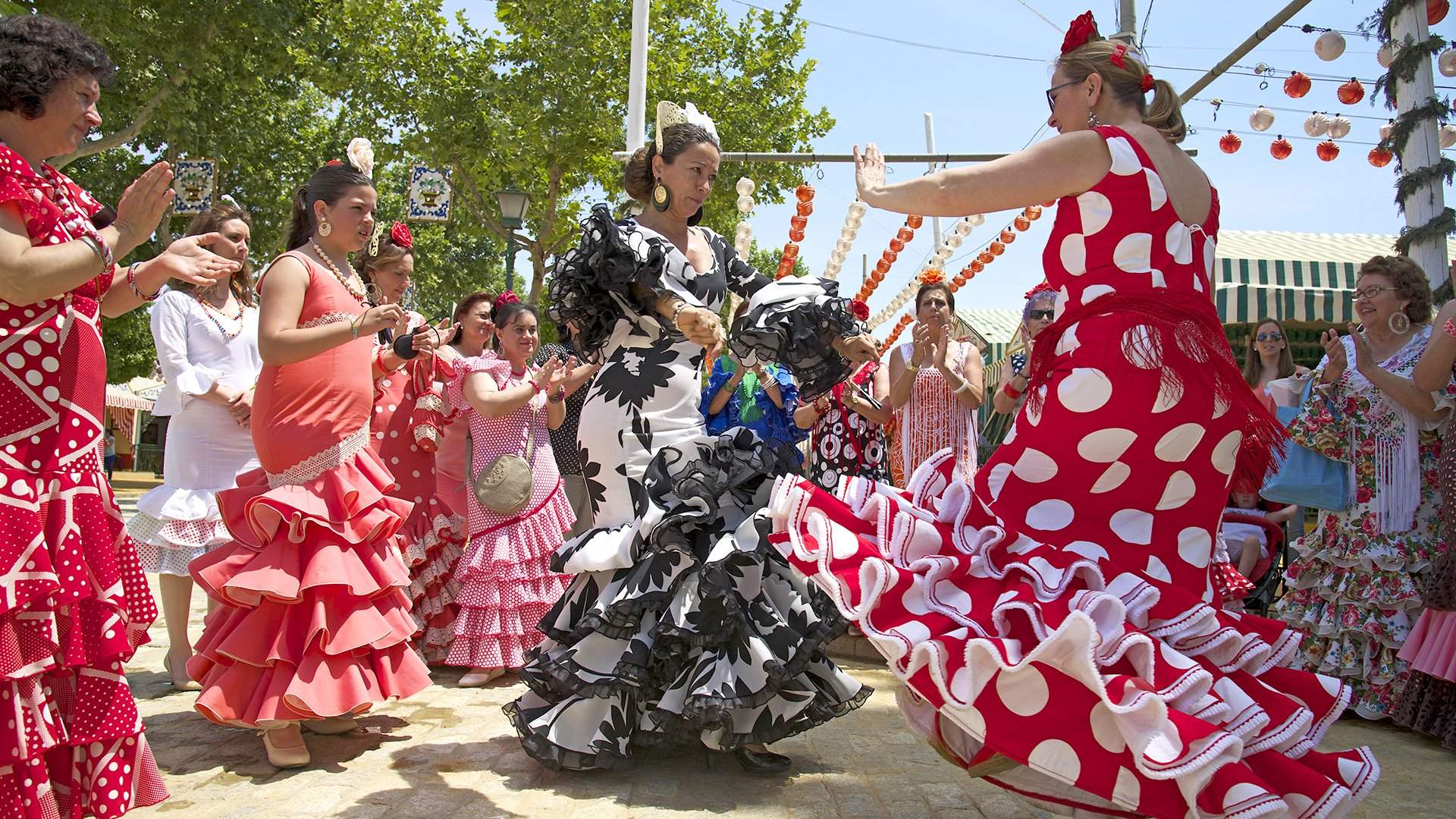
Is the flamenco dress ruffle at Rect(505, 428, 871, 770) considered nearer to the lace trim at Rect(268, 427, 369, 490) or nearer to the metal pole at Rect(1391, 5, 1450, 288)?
the lace trim at Rect(268, 427, 369, 490)

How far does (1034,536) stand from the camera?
2631 millimetres

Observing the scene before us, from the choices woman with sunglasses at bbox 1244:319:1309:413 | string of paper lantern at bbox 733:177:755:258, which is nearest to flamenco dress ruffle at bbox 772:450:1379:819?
woman with sunglasses at bbox 1244:319:1309:413

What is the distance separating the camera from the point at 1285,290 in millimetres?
11672

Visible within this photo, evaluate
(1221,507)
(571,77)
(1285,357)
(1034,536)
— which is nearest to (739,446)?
(1034,536)

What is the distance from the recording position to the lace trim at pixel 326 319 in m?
3.93

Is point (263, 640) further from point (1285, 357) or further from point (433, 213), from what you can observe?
point (433, 213)

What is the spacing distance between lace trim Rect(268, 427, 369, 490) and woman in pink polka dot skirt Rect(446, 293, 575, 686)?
1.23 meters

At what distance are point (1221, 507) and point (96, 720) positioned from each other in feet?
10.0

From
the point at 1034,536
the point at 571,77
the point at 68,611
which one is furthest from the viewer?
the point at 571,77

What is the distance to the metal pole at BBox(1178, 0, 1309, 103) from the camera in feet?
23.9

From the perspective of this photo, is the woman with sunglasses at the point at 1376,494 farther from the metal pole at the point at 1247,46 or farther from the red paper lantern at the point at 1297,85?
the red paper lantern at the point at 1297,85

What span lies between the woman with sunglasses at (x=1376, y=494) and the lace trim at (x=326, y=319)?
4656 mm

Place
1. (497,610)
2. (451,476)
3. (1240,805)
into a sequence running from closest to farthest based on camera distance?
(1240,805) < (497,610) < (451,476)

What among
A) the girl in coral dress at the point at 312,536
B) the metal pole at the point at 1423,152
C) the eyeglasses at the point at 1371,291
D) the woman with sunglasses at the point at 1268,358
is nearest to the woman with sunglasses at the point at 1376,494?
the eyeglasses at the point at 1371,291
